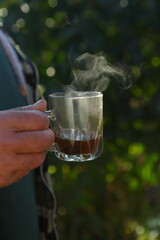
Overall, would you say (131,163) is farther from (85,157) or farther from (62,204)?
(85,157)

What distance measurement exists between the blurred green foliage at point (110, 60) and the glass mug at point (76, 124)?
3.60 ft

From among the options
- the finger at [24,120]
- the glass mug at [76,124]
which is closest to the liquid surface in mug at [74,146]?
the glass mug at [76,124]

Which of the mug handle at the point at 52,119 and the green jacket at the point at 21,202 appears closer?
the mug handle at the point at 52,119

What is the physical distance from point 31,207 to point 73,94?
0.44 m

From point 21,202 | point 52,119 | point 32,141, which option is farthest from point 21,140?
point 21,202

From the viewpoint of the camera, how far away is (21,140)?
40.0 inches

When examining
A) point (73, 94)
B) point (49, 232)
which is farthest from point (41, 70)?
point (73, 94)

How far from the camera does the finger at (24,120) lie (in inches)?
39.9

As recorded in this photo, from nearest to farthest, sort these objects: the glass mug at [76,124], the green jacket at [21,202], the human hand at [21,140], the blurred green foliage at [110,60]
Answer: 1. the human hand at [21,140]
2. the glass mug at [76,124]
3. the green jacket at [21,202]
4. the blurred green foliage at [110,60]

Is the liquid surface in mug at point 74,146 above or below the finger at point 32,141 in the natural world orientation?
below

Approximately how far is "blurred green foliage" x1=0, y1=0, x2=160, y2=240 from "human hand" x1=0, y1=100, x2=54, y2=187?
1210mm

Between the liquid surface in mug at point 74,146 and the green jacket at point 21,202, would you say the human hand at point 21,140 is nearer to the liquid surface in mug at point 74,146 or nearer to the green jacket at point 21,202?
the liquid surface in mug at point 74,146

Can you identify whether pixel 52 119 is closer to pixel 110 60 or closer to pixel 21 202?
pixel 21 202

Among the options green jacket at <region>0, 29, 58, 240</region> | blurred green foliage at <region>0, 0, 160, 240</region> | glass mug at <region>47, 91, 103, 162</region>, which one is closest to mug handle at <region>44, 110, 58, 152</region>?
glass mug at <region>47, 91, 103, 162</region>
